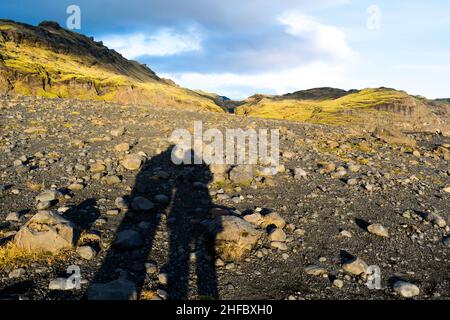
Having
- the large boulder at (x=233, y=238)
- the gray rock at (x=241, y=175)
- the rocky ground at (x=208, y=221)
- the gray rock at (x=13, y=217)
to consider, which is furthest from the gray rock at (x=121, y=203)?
the gray rock at (x=241, y=175)

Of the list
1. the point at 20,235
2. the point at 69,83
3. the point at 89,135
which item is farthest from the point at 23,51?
the point at 20,235

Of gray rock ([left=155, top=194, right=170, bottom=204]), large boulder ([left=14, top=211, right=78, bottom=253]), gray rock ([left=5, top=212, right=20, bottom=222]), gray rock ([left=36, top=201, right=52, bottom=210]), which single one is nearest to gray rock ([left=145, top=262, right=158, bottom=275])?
large boulder ([left=14, top=211, right=78, bottom=253])

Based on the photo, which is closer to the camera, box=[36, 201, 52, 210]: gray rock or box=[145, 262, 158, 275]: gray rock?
box=[145, 262, 158, 275]: gray rock

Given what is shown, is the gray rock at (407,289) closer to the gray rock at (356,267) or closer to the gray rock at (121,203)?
the gray rock at (356,267)

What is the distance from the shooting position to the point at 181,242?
10305 mm

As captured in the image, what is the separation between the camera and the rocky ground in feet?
27.5

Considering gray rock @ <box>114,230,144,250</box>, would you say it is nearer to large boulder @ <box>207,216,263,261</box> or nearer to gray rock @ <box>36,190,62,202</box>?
large boulder @ <box>207,216,263,261</box>

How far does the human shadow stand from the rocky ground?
4 cm

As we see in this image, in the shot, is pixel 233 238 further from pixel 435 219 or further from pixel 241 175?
pixel 435 219

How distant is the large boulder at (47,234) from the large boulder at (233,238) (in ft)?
13.0

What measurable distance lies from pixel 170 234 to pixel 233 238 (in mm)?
2187

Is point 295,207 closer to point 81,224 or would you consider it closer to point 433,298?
point 433,298

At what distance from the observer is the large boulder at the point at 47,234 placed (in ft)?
28.8
